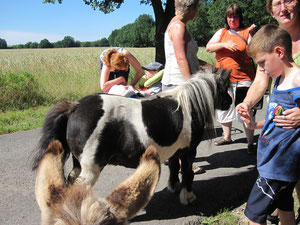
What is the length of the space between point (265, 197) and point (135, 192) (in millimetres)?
1440

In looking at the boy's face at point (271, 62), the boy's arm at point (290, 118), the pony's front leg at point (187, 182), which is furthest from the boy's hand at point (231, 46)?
the boy's arm at point (290, 118)

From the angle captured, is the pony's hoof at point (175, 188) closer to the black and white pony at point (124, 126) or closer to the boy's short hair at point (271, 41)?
the black and white pony at point (124, 126)

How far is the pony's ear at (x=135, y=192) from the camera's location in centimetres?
99

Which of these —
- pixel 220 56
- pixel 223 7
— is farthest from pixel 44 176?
pixel 223 7

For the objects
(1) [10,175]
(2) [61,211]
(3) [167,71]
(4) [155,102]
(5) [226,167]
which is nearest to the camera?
(2) [61,211]

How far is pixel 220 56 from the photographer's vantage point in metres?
4.64

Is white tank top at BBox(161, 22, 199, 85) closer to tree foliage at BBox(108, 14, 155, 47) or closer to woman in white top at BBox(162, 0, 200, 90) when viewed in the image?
woman in white top at BBox(162, 0, 200, 90)

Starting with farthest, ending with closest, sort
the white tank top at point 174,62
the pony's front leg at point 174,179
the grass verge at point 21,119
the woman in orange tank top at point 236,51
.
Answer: the grass verge at point 21,119 < the woman in orange tank top at point 236,51 < the pony's front leg at point 174,179 < the white tank top at point 174,62

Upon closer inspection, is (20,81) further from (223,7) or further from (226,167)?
(223,7)

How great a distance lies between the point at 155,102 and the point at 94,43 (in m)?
113

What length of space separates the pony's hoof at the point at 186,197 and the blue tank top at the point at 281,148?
1.42m

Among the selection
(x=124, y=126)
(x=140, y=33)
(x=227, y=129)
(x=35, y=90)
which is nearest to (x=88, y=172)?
(x=124, y=126)

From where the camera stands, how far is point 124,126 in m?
2.58

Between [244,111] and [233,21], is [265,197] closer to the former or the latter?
[244,111]
